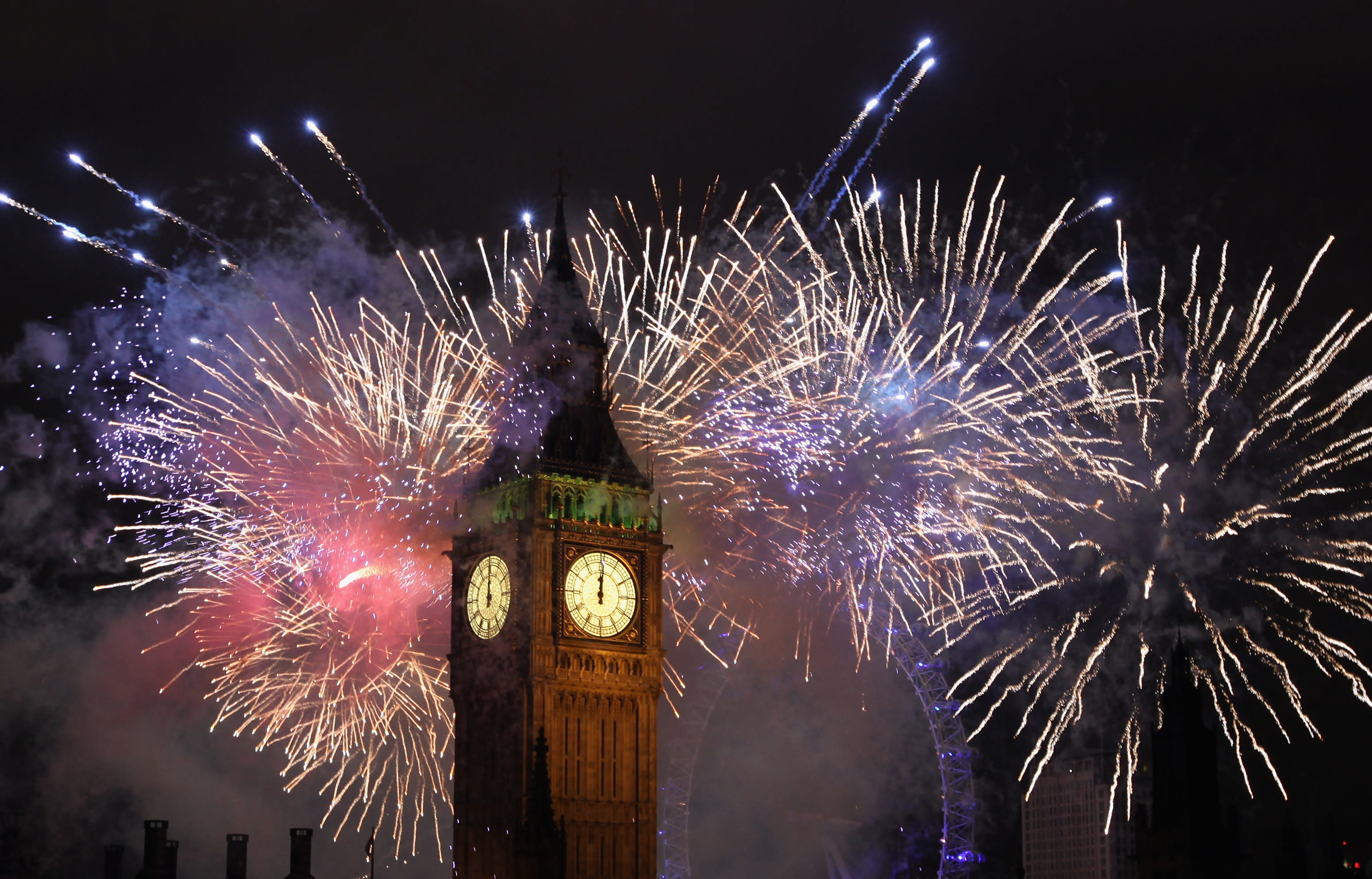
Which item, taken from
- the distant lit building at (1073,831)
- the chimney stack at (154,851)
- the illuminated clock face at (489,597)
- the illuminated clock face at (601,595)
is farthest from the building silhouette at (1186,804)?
the distant lit building at (1073,831)

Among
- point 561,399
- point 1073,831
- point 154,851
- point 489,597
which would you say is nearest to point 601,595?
point 489,597

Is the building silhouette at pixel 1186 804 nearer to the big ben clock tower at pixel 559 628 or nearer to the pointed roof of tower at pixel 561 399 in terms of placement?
the big ben clock tower at pixel 559 628

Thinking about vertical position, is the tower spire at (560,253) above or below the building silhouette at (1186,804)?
above

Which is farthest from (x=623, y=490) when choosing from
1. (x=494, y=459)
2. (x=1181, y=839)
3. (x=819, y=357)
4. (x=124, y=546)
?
(x=1181, y=839)

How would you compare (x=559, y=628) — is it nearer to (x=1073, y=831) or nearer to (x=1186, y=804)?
(x=1186, y=804)

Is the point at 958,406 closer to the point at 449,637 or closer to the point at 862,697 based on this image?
the point at 449,637

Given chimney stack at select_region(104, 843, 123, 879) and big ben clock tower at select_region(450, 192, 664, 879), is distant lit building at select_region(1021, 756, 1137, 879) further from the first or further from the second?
chimney stack at select_region(104, 843, 123, 879)

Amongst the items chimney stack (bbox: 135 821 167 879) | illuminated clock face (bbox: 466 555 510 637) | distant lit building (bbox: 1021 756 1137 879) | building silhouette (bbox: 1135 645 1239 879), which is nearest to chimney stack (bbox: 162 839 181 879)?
chimney stack (bbox: 135 821 167 879)
